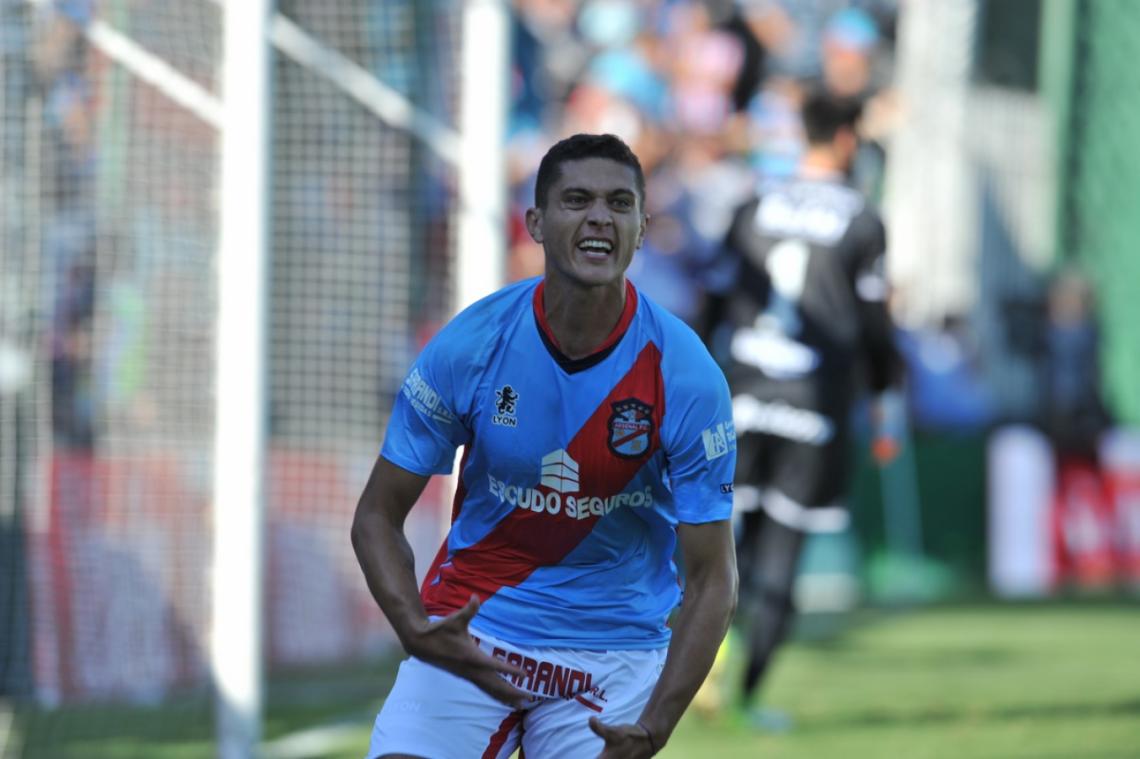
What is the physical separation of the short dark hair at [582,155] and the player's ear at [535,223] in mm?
31

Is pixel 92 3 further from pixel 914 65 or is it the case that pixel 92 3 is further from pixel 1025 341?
pixel 1025 341

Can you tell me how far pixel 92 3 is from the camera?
23.8ft

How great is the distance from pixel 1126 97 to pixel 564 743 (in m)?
15.7

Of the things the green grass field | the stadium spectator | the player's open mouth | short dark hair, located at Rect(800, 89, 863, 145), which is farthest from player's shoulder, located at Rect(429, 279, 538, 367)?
the stadium spectator

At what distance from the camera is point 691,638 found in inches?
171

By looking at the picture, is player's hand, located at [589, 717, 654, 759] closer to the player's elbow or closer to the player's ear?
the player's elbow

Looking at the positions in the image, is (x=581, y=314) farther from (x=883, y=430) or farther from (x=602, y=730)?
(x=883, y=430)

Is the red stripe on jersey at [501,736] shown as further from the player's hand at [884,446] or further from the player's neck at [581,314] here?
the player's hand at [884,446]

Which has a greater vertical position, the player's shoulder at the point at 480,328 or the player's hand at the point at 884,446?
the player's shoulder at the point at 480,328

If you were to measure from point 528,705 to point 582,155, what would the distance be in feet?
4.33

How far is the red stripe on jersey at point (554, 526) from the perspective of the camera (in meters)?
4.48

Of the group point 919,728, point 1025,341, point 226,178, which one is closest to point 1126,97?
point 1025,341

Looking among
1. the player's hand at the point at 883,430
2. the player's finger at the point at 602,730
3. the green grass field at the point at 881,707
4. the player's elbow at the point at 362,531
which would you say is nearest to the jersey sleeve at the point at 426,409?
the player's elbow at the point at 362,531

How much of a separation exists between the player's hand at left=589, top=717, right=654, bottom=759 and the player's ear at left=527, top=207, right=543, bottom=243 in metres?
1.11
